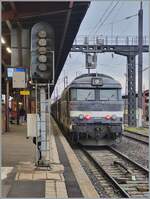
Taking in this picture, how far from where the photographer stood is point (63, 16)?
13672 mm

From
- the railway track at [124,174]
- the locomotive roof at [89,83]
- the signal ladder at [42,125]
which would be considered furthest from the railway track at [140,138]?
the signal ladder at [42,125]

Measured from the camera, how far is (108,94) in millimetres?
18859

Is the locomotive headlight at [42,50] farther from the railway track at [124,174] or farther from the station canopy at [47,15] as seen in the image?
the railway track at [124,174]

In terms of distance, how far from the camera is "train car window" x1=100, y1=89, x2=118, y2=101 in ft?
61.7

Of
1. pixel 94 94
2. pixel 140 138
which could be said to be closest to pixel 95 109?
pixel 94 94

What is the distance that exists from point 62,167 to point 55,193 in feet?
11.2

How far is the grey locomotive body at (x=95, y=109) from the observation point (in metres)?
18.4

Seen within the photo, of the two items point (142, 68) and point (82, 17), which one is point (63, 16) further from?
point (142, 68)

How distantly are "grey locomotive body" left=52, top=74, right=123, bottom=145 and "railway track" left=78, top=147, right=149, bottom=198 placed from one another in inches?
52.5

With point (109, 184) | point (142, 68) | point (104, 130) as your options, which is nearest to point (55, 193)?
point (109, 184)

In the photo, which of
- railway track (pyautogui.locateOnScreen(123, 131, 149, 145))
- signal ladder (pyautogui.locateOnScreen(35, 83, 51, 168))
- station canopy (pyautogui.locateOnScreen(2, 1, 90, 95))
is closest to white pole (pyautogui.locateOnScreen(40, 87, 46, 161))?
signal ladder (pyautogui.locateOnScreen(35, 83, 51, 168))

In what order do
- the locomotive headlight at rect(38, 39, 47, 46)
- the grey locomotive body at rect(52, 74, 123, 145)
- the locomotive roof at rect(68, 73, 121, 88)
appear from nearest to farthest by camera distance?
the locomotive headlight at rect(38, 39, 47, 46)
the grey locomotive body at rect(52, 74, 123, 145)
the locomotive roof at rect(68, 73, 121, 88)

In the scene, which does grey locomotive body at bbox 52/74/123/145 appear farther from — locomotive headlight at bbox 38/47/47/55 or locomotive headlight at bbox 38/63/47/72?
locomotive headlight at bbox 38/47/47/55

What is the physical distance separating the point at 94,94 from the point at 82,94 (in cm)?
Result: 47
